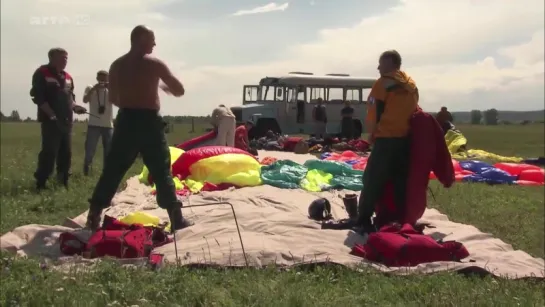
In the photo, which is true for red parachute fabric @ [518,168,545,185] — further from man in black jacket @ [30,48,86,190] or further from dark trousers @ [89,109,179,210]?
man in black jacket @ [30,48,86,190]

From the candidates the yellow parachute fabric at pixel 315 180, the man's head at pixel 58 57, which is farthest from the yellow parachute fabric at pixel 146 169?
the yellow parachute fabric at pixel 315 180

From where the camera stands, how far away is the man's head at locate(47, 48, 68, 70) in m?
7.98

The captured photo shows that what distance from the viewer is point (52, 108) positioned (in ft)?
27.0

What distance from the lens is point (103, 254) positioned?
4453 millimetres

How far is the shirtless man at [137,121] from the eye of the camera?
532 centimetres

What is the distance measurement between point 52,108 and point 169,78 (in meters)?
3.48

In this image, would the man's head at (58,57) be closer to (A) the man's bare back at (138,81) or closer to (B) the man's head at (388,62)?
(A) the man's bare back at (138,81)

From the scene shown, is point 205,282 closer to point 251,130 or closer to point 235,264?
point 235,264

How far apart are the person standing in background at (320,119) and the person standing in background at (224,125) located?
10.8 meters

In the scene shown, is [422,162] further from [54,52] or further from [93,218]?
[54,52]

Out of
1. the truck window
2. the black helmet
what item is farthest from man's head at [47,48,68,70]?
the truck window

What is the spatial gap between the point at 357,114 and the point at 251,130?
4083mm

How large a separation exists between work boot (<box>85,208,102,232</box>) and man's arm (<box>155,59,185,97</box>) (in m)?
1.24

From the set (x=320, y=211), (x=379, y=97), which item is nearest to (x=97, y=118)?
(x=320, y=211)
